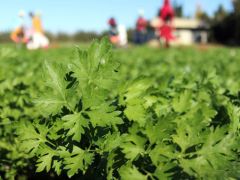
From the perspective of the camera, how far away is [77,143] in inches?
85.2

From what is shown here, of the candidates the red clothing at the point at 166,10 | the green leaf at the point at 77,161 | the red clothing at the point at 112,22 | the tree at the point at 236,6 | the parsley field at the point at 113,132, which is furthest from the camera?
the tree at the point at 236,6

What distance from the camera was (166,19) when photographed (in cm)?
2438

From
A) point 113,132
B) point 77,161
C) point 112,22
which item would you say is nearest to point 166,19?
point 112,22

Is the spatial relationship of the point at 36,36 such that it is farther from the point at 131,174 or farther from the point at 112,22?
the point at 131,174

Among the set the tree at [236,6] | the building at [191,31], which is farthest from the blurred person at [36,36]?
the building at [191,31]

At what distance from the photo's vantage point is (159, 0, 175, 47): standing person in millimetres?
23656

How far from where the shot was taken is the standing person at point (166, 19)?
2366cm

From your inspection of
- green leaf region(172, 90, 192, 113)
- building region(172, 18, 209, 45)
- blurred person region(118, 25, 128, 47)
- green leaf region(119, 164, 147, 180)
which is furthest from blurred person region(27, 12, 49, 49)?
building region(172, 18, 209, 45)

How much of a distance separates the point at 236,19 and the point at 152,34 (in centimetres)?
1940

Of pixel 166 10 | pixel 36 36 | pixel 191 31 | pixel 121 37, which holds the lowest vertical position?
pixel 191 31

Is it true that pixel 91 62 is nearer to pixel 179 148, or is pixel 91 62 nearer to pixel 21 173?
pixel 179 148

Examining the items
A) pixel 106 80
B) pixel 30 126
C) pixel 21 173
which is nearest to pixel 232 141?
pixel 106 80

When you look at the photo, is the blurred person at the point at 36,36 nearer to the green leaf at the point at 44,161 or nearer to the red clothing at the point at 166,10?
the red clothing at the point at 166,10

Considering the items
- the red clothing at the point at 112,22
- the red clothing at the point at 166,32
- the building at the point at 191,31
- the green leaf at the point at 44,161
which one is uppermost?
the green leaf at the point at 44,161
